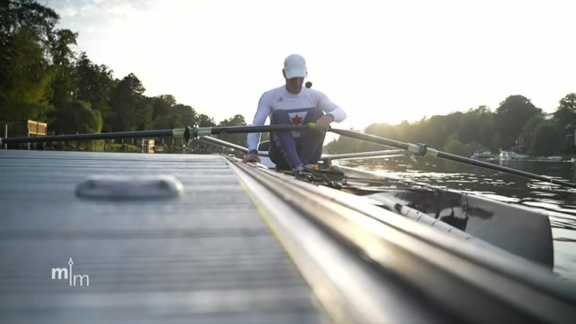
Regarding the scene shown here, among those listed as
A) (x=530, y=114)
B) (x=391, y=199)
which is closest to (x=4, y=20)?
(x=391, y=199)

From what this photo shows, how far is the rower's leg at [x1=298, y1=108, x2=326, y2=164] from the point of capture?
16.4 ft

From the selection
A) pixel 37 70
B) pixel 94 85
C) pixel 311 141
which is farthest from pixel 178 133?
pixel 94 85

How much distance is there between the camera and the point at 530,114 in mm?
74812

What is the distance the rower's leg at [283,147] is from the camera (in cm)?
479

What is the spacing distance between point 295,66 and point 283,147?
41.4 inches

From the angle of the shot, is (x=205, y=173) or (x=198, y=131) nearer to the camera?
(x=205, y=173)

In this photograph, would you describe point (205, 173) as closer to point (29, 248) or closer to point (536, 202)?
point (29, 248)

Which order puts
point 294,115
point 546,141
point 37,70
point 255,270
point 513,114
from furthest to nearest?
point 513,114
point 546,141
point 37,70
point 294,115
point 255,270

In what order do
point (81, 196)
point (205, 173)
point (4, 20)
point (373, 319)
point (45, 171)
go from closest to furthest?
point (373, 319) → point (81, 196) → point (45, 171) → point (205, 173) → point (4, 20)

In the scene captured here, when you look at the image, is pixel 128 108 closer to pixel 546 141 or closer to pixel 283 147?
pixel 546 141

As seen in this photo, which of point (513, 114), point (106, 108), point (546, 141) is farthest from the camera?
point (513, 114)

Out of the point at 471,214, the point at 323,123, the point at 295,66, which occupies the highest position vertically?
the point at 295,66

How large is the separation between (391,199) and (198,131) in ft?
8.66

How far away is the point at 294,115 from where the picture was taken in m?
5.46
